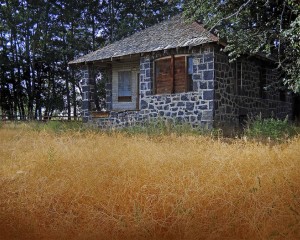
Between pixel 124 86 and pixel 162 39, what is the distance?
389 centimetres

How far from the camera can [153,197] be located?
420 cm

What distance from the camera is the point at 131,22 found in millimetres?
26438

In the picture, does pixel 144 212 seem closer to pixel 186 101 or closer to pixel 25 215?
pixel 25 215

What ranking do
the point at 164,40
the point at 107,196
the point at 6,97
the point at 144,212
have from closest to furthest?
the point at 144,212, the point at 107,196, the point at 164,40, the point at 6,97

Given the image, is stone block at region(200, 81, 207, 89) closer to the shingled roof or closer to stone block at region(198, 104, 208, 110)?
stone block at region(198, 104, 208, 110)

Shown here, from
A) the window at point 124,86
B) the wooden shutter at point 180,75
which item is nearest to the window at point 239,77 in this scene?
the wooden shutter at point 180,75

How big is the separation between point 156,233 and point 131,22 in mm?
24515

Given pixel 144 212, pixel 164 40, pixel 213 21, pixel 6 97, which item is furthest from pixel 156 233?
pixel 6 97

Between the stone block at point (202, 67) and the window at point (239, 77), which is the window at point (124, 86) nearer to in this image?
the stone block at point (202, 67)

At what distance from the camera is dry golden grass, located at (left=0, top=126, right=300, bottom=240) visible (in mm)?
3635

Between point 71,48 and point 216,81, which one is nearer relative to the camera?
point 216,81

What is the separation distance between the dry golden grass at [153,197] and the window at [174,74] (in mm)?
8602

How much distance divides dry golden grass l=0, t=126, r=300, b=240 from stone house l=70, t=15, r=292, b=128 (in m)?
7.63

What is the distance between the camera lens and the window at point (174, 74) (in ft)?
46.5
